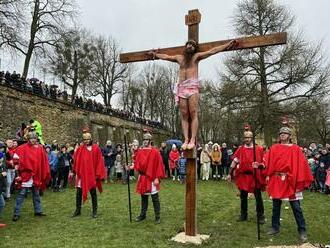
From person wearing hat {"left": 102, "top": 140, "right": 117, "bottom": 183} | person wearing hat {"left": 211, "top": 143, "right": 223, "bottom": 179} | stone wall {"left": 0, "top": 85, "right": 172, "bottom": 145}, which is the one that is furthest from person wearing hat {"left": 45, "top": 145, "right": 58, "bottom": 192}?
person wearing hat {"left": 211, "top": 143, "right": 223, "bottom": 179}

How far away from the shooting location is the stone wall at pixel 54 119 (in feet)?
91.2

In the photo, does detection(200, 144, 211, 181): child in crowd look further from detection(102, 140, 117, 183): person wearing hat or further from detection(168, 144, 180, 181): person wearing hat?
detection(102, 140, 117, 183): person wearing hat

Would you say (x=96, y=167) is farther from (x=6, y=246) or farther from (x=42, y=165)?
(x=6, y=246)

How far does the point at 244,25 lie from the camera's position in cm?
3206

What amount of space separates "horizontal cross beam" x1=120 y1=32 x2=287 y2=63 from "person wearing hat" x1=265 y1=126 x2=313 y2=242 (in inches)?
71.1

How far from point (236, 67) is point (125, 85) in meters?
29.4

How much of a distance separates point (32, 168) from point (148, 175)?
9.47 ft

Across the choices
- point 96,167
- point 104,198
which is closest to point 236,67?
point 104,198

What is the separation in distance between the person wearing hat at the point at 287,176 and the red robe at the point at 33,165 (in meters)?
5.45

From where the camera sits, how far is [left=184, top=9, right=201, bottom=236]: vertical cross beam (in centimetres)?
828

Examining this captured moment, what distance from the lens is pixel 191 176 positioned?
332 inches

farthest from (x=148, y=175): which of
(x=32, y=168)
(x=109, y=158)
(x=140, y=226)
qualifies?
(x=109, y=158)

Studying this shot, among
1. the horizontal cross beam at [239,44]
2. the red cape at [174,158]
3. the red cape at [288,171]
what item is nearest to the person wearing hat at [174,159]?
the red cape at [174,158]

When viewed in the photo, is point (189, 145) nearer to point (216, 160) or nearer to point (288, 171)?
point (288, 171)
